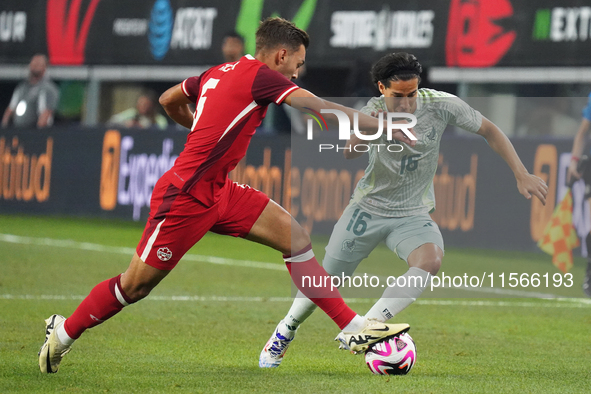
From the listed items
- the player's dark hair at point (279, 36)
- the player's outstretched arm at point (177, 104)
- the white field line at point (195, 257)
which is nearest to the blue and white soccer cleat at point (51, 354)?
the player's outstretched arm at point (177, 104)

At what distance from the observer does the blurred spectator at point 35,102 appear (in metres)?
16.2

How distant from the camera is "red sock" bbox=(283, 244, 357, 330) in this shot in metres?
5.32

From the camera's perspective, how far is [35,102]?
16.5 m

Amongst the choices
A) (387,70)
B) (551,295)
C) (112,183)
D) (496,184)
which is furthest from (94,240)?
(387,70)

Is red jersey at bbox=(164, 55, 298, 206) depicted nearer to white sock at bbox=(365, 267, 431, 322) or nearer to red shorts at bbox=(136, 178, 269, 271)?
red shorts at bbox=(136, 178, 269, 271)

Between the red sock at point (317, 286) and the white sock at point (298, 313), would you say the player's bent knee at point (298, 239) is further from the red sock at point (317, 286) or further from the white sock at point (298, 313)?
the white sock at point (298, 313)

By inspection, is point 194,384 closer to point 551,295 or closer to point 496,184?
point 551,295

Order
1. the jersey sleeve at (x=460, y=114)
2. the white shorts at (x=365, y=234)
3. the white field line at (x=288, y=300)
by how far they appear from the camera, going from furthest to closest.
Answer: the white field line at (x=288, y=300) → the jersey sleeve at (x=460, y=114) → the white shorts at (x=365, y=234)

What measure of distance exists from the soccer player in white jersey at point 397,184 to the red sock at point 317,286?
0.70 ft

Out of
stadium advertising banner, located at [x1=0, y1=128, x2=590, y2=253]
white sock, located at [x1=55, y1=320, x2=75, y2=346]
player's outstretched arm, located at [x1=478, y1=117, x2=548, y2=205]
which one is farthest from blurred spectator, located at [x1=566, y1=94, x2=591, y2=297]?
white sock, located at [x1=55, y1=320, x2=75, y2=346]

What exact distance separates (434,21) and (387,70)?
9.62m

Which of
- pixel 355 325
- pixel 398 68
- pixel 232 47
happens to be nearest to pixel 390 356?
pixel 355 325

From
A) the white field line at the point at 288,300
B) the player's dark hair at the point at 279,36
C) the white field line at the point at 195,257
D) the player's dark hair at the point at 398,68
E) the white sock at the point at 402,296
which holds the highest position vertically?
the player's dark hair at the point at 279,36

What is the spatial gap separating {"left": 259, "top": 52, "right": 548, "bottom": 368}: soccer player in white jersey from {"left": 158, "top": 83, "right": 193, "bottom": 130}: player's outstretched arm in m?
0.98
